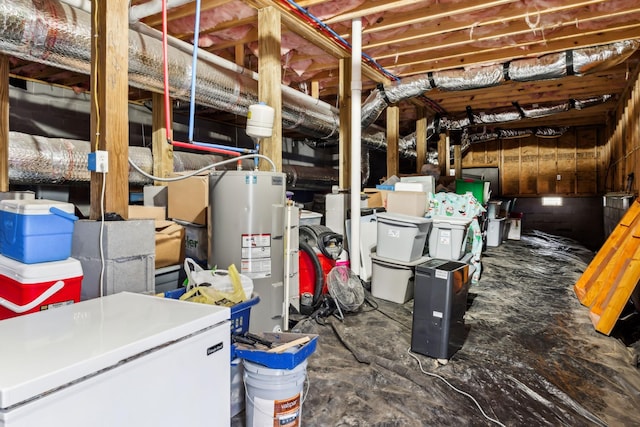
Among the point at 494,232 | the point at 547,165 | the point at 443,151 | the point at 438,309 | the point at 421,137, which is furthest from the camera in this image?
the point at 547,165

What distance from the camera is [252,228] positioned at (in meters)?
2.48

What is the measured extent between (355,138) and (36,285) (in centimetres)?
279

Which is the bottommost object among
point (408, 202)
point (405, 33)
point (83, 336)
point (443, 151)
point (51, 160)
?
point (83, 336)

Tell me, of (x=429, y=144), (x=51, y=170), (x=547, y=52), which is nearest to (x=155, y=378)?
(x=51, y=170)

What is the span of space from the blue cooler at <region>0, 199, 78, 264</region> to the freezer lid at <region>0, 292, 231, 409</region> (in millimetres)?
453

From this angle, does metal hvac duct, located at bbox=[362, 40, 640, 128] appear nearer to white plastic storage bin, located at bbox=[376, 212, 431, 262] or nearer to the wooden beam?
the wooden beam

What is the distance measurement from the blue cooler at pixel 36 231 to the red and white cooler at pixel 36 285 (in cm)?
4

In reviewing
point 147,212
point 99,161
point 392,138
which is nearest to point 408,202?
point 392,138

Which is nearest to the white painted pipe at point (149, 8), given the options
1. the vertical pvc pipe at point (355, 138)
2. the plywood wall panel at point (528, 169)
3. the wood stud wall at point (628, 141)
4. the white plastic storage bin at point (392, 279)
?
the vertical pvc pipe at point (355, 138)

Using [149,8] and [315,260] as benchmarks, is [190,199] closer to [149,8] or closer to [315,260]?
[315,260]

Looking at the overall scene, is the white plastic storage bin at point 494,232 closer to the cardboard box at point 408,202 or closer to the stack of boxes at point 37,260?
the cardboard box at point 408,202

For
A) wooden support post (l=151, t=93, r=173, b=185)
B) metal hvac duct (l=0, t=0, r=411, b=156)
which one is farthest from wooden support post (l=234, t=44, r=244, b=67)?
wooden support post (l=151, t=93, r=173, b=185)

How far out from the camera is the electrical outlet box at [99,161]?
1.74 m

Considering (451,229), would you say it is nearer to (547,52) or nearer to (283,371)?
(547,52)
